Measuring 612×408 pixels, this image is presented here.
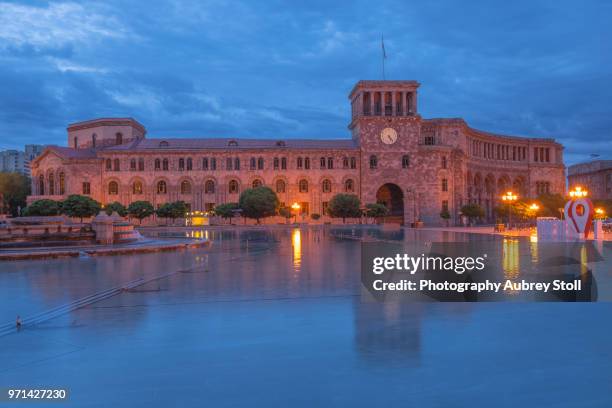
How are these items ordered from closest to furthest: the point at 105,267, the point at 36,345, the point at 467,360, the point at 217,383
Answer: the point at 217,383
the point at 467,360
the point at 36,345
the point at 105,267

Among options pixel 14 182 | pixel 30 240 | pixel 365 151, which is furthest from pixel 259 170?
pixel 30 240

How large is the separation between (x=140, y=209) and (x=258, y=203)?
48.6 ft

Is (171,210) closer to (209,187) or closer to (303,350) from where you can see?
(209,187)

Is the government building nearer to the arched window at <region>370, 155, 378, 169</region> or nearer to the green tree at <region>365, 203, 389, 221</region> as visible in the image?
the arched window at <region>370, 155, 378, 169</region>

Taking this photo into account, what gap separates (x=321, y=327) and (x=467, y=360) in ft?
8.88

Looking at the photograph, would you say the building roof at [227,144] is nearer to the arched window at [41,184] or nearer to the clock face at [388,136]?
the clock face at [388,136]

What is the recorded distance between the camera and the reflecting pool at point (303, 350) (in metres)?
5.91

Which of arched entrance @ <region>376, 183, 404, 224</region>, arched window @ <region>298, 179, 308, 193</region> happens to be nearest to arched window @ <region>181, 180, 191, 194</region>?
arched window @ <region>298, 179, 308, 193</region>

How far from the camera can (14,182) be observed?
80.9m

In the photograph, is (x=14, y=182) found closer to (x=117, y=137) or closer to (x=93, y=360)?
(x=117, y=137)

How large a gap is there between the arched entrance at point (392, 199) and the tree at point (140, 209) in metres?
31.7

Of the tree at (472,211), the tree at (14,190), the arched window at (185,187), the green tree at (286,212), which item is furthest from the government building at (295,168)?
the tree at (14,190)

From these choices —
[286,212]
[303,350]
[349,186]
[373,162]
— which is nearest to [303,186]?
[286,212]

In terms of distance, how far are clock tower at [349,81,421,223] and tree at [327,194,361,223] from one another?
5704 millimetres
